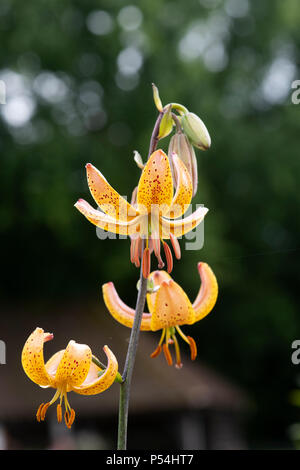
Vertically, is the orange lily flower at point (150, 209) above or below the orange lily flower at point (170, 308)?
above

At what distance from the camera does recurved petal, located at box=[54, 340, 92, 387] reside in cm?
69

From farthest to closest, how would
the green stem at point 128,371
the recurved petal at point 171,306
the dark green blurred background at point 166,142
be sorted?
the dark green blurred background at point 166,142
the recurved petal at point 171,306
the green stem at point 128,371

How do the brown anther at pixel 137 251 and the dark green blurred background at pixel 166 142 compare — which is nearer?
the brown anther at pixel 137 251

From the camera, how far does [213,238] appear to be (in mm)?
7305

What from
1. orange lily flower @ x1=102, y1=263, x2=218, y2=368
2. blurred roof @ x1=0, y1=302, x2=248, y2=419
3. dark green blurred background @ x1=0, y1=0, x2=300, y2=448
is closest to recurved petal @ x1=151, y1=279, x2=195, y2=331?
orange lily flower @ x1=102, y1=263, x2=218, y2=368

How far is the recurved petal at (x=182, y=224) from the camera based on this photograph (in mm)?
755

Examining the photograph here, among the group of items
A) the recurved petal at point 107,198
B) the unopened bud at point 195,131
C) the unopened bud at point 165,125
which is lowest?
the recurved petal at point 107,198

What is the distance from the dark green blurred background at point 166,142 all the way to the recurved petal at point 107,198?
625cm

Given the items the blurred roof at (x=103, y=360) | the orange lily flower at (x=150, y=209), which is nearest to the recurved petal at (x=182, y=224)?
the orange lily flower at (x=150, y=209)

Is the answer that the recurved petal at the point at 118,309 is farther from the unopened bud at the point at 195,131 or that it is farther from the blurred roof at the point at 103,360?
the blurred roof at the point at 103,360

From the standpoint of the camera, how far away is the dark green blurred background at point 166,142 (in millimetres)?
7527

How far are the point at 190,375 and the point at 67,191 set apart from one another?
2911mm

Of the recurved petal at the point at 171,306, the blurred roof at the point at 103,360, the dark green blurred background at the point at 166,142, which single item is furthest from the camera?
the dark green blurred background at the point at 166,142

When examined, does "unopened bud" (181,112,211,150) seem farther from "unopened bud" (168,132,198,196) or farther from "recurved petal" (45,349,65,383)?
"recurved petal" (45,349,65,383)
